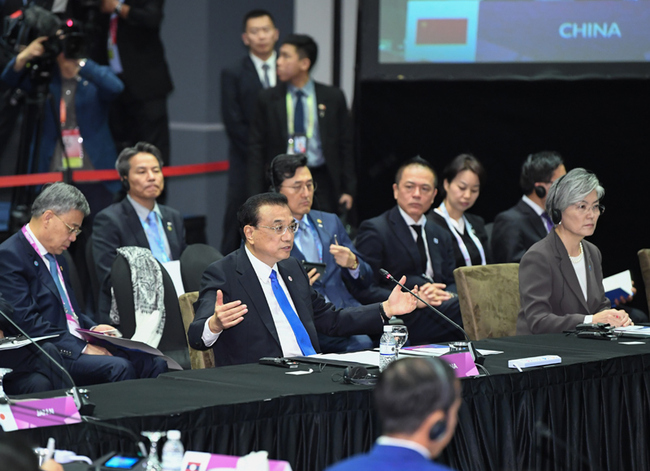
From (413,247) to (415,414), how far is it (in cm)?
Result: 356

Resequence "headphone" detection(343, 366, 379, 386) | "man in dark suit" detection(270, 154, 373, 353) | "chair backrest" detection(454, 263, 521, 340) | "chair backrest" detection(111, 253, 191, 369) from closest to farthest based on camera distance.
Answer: "headphone" detection(343, 366, 379, 386) < "chair backrest" detection(111, 253, 191, 369) < "chair backrest" detection(454, 263, 521, 340) < "man in dark suit" detection(270, 154, 373, 353)

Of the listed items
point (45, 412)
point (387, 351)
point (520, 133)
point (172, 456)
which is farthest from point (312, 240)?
point (172, 456)

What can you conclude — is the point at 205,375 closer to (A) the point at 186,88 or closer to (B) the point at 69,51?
(B) the point at 69,51

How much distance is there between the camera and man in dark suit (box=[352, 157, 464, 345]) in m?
5.11

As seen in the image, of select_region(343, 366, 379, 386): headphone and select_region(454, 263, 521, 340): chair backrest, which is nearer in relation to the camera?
select_region(343, 366, 379, 386): headphone

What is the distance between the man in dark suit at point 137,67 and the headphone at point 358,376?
3.97 metres

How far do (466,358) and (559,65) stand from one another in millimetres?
3696

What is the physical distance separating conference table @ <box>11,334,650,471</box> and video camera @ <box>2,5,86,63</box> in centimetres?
302

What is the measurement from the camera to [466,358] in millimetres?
3061

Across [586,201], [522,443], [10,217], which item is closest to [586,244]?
[586,201]

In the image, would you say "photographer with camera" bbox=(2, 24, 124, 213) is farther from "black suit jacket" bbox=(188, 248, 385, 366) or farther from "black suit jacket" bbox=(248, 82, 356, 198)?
"black suit jacket" bbox=(188, 248, 385, 366)

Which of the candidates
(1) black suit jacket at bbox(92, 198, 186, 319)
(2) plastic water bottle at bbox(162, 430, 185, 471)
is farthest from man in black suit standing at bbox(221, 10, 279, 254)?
(2) plastic water bottle at bbox(162, 430, 185, 471)

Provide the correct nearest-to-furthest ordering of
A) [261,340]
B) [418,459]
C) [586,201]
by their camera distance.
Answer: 1. [418,459]
2. [261,340]
3. [586,201]

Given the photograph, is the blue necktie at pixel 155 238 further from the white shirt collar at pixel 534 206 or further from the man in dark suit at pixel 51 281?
the white shirt collar at pixel 534 206
